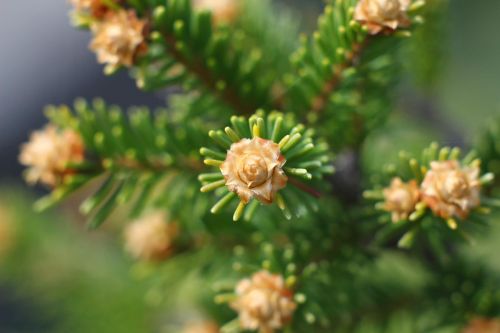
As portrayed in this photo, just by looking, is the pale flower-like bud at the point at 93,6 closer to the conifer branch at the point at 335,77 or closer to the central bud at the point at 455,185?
the conifer branch at the point at 335,77

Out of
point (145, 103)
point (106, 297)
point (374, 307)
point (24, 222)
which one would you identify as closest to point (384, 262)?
point (374, 307)

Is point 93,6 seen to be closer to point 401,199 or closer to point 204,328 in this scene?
point 401,199

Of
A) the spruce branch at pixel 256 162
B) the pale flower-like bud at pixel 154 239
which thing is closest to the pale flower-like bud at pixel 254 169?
the spruce branch at pixel 256 162

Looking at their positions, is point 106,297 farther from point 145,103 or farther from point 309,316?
point 145,103

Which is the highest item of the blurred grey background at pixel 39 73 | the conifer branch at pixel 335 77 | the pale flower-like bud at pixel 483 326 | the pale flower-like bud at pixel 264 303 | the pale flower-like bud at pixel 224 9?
the blurred grey background at pixel 39 73

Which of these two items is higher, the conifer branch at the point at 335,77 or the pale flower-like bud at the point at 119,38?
the pale flower-like bud at the point at 119,38

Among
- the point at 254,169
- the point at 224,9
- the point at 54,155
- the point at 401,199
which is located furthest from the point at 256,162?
the point at 224,9

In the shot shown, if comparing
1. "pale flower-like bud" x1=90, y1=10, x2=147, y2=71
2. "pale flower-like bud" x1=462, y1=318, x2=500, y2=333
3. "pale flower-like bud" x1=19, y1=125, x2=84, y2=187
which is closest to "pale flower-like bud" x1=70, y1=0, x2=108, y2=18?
"pale flower-like bud" x1=90, y1=10, x2=147, y2=71
